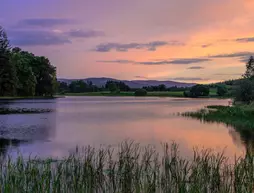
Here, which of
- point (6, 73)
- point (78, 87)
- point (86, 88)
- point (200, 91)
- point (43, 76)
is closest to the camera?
point (6, 73)

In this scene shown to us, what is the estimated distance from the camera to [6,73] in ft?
281

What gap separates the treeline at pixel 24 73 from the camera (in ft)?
285

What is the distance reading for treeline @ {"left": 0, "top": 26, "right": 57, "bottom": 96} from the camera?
285 feet

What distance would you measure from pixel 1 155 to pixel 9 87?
76.1 meters

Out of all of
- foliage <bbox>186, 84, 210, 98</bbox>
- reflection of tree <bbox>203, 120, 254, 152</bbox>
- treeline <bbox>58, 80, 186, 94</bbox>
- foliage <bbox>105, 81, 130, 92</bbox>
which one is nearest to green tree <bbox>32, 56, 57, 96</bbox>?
foliage <bbox>186, 84, 210, 98</bbox>

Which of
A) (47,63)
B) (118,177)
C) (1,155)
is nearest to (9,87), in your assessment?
(47,63)

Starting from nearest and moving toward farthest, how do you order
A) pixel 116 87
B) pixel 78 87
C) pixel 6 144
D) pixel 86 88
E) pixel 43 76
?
pixel 6 144 → pixel 43 76 → pixel 116 87 → pixel 86 88 → pixel 78 87

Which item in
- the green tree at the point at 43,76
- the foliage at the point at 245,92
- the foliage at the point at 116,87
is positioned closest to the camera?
the foliage at the point at 245,92

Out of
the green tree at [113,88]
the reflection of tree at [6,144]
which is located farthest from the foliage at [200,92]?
the reflection of tree at [6,144]

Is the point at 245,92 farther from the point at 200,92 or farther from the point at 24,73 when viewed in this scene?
the point at 200,92

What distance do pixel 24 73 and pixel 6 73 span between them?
9.37 metres

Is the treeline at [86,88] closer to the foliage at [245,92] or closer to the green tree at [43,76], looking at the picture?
the green tree at [43,76]

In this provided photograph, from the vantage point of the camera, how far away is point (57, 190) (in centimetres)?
885

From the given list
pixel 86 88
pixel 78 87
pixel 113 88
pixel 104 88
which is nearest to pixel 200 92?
pixel 113 88
